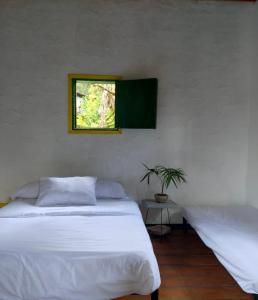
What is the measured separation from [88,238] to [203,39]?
3.28 m

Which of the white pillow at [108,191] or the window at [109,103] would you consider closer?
the white pillow at [108,191]

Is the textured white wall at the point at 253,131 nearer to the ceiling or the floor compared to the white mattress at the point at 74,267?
nearer to the ceiling

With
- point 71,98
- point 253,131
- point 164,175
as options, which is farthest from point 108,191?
point 253,131

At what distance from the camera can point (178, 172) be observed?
3592mm

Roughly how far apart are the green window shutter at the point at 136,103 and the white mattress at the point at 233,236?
4.60 feet

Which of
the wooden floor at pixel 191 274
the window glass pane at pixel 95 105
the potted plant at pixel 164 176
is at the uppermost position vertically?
the window glass pane at pixel 95 105

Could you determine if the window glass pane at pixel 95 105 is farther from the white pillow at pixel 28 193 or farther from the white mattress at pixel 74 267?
the white mattress at pixel 74 267

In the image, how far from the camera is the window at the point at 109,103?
12.2 feet

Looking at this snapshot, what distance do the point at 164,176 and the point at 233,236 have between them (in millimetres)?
1403

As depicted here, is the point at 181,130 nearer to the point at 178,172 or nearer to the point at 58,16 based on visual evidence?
the point at 178,172

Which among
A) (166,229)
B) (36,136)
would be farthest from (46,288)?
(36,136)

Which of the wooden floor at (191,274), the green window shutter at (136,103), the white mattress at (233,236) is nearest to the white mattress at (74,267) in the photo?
the wooden floor at (191,274)

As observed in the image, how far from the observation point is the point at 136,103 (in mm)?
3754

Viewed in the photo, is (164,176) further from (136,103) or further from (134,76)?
(134,76)
